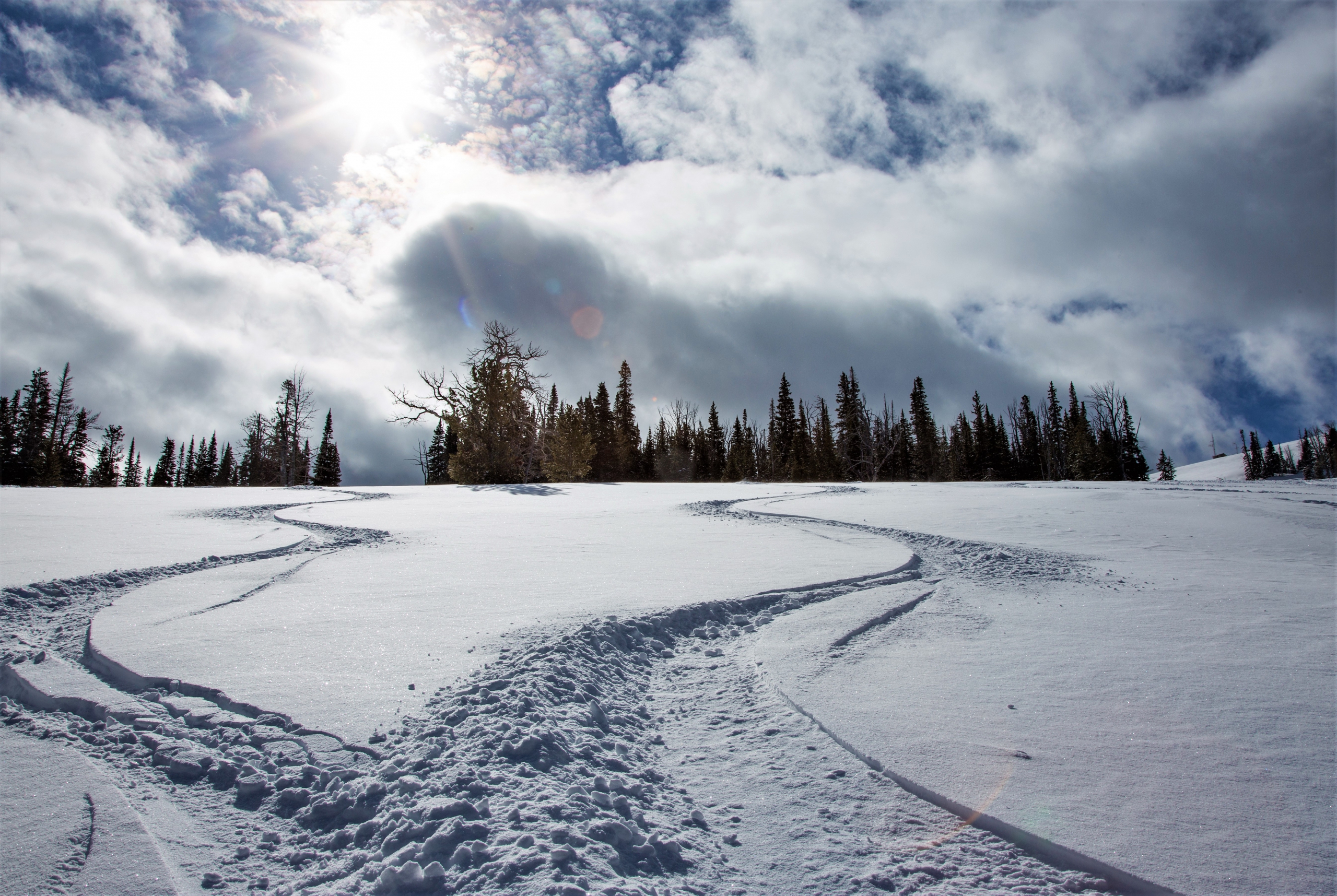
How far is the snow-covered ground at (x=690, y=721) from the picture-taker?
1.90 metres

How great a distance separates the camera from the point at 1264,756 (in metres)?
2.46

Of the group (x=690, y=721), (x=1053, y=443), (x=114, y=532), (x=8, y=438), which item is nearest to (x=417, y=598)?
(x=690, y=721)

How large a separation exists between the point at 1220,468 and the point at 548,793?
145m

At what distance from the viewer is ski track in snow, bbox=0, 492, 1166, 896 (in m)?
1.83

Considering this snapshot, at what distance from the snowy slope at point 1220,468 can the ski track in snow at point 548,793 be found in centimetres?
11199

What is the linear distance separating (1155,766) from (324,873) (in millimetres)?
3198

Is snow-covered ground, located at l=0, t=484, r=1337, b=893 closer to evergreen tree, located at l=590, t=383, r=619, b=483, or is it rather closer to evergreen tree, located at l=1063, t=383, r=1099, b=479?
evergreen tree, located at l=590, t=383, r=619, b=483

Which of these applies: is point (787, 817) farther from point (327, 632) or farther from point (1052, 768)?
point (327, 632)

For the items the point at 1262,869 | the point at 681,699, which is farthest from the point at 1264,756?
the point at 681,699

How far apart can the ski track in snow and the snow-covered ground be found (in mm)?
13

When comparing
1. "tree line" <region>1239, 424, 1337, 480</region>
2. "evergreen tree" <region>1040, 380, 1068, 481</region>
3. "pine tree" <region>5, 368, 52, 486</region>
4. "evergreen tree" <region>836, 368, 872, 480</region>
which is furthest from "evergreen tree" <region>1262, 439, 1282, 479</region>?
"pine tree" <region>5, 368, 52, 486</region>

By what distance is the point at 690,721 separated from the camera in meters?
2.94

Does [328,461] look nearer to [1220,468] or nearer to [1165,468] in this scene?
[1165,468]

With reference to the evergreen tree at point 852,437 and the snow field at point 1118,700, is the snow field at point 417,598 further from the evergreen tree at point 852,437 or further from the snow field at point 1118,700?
the evergreen tree at point 852,437
